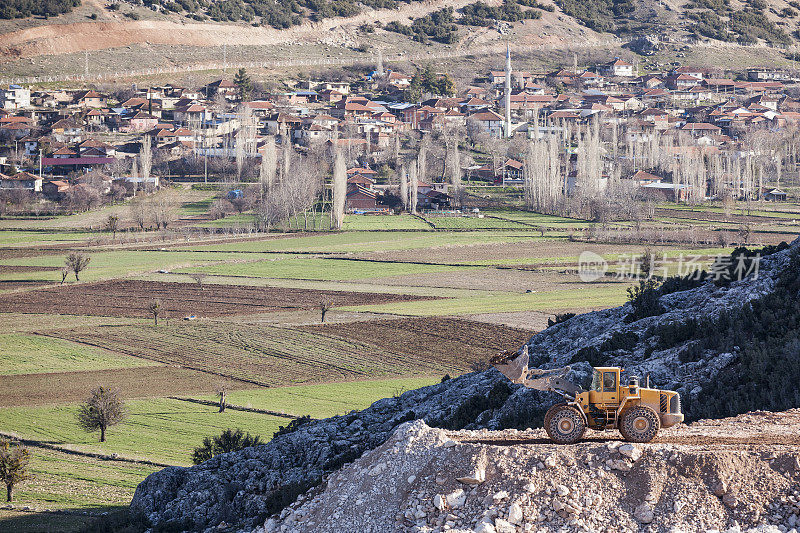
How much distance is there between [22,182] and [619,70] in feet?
311

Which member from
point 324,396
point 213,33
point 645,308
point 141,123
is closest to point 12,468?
point 324,396

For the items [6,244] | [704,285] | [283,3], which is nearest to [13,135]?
[6,244]

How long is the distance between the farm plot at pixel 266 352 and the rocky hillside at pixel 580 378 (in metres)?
15.3

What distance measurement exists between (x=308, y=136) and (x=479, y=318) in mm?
70610

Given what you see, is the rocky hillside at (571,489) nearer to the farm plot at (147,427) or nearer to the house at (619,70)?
the farm plot at (147,427)

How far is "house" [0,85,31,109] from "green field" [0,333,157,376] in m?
82.9

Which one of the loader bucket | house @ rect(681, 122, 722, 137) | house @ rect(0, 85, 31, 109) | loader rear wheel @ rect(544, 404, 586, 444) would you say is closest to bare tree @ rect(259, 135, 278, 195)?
house @ rect(0, 85, 31, 109)

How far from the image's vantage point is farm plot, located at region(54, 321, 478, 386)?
132ft

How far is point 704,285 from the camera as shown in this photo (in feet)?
86.3

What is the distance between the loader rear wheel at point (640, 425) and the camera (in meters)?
14.0

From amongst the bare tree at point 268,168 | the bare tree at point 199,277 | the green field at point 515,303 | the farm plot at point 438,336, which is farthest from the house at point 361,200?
the farm plot at point 438,336

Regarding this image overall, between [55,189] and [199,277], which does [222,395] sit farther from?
[55,189]

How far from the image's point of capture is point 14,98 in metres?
121

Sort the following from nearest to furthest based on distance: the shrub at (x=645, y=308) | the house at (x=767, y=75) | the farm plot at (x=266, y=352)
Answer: the shrub at (x=645, y=308) < the farm plot at (x=266, y=352) < the house at (x=767, y=75)
